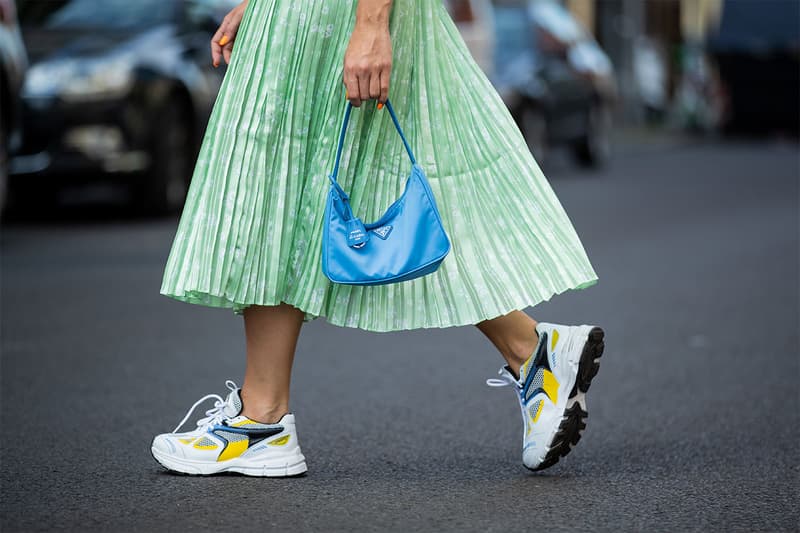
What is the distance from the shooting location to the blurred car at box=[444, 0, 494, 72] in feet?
45.4

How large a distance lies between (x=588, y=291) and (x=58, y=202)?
5071mm

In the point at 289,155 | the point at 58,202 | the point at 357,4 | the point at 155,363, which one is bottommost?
the point at 58,202

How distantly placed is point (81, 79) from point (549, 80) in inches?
248

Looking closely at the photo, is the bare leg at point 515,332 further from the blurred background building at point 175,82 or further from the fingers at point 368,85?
the blurred background building at point 175,82

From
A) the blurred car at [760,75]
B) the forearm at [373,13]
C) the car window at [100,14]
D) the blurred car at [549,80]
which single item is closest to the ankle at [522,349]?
the forearm at [373,13]

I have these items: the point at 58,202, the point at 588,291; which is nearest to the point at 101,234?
the point at 58,202

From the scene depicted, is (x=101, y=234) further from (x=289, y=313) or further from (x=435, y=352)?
(x=289, y=313)

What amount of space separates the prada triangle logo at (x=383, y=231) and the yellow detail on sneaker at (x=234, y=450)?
56cm

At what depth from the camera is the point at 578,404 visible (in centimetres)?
347

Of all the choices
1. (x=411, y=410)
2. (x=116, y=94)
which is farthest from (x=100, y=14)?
(x=411, y=410)

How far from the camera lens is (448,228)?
344cm

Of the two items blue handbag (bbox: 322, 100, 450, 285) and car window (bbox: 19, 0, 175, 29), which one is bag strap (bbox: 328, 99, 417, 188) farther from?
car window (bbox: 19, 0, 175, 29)

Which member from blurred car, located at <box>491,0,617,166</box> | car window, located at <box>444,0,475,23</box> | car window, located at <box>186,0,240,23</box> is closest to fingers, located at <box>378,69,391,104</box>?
car window, located at <box>186,0,240,23</box>

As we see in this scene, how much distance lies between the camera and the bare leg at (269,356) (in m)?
3.47
